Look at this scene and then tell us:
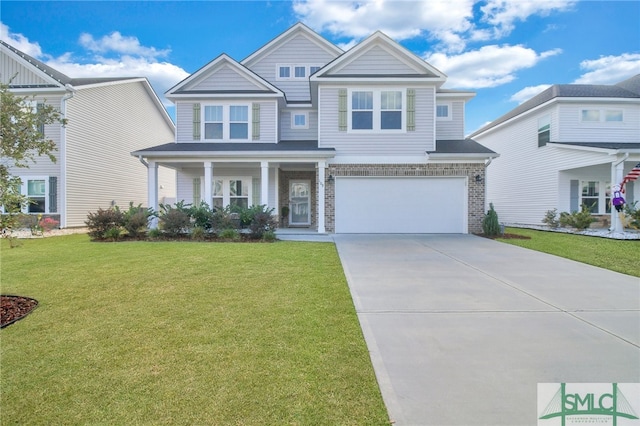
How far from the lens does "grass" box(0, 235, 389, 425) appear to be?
91.6 inches

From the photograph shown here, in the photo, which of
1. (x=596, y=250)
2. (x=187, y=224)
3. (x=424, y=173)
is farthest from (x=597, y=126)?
(x=187, y=224)

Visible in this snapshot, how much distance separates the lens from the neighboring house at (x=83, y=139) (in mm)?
14086

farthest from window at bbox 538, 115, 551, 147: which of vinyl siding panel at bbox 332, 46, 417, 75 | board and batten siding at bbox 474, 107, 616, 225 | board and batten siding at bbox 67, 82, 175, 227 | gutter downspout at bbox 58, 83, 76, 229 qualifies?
gutter downspout at bbox 58, 83, 76, 229

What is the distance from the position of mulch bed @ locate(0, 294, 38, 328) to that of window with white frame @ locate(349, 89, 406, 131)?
11.1m

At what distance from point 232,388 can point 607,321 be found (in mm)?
4523

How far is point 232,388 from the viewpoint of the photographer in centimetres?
257

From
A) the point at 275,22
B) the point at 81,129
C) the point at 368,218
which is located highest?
the point at 275,22

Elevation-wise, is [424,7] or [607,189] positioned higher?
[424,7]

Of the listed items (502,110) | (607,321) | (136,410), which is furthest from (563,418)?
(502,110)

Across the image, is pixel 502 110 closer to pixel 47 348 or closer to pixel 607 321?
pixel 607 321

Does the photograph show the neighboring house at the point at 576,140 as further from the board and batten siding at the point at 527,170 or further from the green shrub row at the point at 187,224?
the green shrub row at the point at 187,224

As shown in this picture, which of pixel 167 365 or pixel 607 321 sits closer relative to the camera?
pixel 167 365

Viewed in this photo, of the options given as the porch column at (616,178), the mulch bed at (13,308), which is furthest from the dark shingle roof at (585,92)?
the mulch bed at (13,308)

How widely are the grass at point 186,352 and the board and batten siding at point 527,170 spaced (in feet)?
48.2
